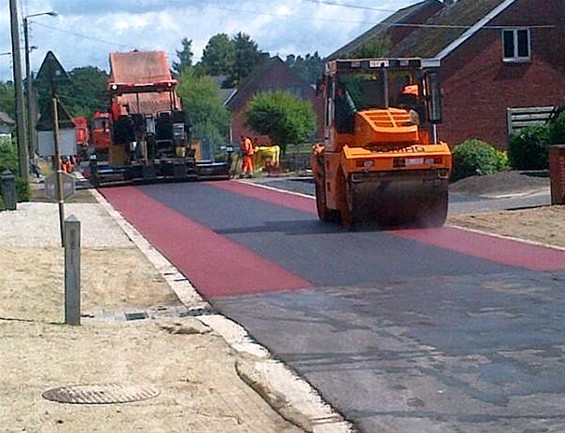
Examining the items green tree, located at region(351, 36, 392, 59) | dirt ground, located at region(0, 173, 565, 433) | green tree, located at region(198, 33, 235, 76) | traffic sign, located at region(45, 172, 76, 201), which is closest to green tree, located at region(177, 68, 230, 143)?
green tree, located at region(351, 36, 392, 59)

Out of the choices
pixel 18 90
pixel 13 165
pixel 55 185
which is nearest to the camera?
pixel 55 185

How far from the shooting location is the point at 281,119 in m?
72.1

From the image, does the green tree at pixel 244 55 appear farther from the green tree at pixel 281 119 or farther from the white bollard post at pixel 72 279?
the white bollard post at pixel 72 279

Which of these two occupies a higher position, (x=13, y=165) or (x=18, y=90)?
(x=18, y=90)

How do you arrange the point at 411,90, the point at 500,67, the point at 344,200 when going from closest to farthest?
the point at 344,200 → the point at 411,90 → the point at 500,67

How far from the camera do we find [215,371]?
1108 centimetres

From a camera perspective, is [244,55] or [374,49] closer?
[374,49]

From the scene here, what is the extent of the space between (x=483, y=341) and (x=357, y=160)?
11986mm

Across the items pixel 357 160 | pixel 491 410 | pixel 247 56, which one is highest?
pixel 247 56

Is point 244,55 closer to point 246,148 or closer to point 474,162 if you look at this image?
point 246,148

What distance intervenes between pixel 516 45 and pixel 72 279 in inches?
1489

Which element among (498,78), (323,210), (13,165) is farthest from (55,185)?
(498,78)

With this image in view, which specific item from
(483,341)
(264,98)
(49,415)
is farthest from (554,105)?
(49,415)

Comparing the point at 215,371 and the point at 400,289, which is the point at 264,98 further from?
the point at 215,371
